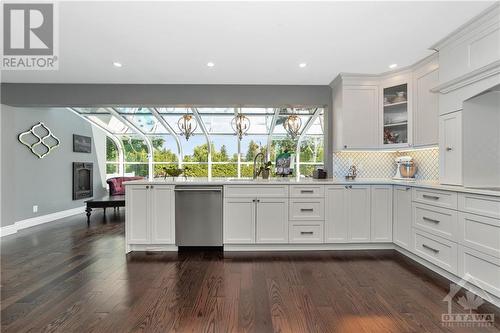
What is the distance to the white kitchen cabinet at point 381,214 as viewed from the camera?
A: 332 centimetres

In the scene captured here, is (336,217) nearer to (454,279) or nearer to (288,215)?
(288,215)

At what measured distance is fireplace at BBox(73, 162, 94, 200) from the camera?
5.98m

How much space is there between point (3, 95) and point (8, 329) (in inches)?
160

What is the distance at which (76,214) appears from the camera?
A: 5922 millimetres

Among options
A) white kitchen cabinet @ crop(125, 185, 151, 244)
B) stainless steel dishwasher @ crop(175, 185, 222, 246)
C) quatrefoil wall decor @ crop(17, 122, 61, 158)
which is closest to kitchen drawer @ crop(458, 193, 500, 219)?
stainless steel dishwasher @ crop(175, 185, 222, 246)

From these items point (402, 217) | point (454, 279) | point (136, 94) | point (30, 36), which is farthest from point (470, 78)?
point (30, 36)

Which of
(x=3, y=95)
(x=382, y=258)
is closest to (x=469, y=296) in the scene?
(x=382, y=258)

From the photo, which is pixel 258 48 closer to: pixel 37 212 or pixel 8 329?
pixel 8 329

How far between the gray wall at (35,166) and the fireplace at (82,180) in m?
0.11

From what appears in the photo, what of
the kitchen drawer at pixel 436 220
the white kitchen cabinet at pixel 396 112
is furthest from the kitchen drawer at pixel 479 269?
the white kitchen cabinet at pixel 396 112

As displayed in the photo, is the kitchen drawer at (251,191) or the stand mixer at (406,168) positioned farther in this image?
the stand mixer at (406,168)

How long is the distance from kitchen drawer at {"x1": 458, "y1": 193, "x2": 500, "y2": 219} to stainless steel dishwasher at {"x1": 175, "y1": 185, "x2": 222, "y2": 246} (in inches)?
102

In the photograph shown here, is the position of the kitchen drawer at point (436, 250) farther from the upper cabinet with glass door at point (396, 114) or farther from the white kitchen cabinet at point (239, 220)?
the white kitchen cabinet at point (239, 220)

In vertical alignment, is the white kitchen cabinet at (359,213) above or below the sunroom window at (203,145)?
below
